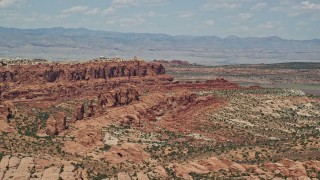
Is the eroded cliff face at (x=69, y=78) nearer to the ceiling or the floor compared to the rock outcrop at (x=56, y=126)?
nearer to the ceiling

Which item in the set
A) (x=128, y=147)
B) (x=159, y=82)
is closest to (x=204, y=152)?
(x=128, y=147)

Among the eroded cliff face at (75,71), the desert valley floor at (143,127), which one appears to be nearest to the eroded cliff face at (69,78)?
the eroded cliff face at (75,71)

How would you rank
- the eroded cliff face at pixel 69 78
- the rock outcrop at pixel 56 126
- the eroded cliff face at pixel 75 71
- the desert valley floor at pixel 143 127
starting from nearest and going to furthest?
the desert valley floor at pixel 143 127 < the rock outcrop at pixel 56 126 < the eroded cliff face at pixel 69 78 < the eroded cliff face at pixel 75 71

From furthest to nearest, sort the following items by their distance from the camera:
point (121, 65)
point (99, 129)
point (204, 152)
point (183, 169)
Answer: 1. point (121, 65)
2. point (99, 129)
3. point (204, 152)
4. point (183, 169)

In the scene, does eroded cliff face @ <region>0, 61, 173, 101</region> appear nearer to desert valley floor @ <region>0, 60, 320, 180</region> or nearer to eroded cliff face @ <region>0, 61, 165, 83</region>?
eroded cliff face @ <region>0, 61, 165, 83</region>

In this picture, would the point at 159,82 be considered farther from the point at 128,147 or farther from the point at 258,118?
the point at 128,147

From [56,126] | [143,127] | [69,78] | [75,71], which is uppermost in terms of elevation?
[75,71]

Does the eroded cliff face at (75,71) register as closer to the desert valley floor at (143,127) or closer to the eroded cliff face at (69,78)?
the eroded cliff face at (69,78)

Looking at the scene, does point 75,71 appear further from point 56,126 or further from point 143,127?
point 56,126

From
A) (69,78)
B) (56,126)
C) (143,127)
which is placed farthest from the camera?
(69,78)

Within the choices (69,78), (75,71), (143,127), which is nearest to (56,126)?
(143,127)

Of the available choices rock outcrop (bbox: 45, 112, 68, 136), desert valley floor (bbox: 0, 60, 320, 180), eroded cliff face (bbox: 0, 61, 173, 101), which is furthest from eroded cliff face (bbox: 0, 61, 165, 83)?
rock outcrop (bbox: 45, 112, 68, 136)
